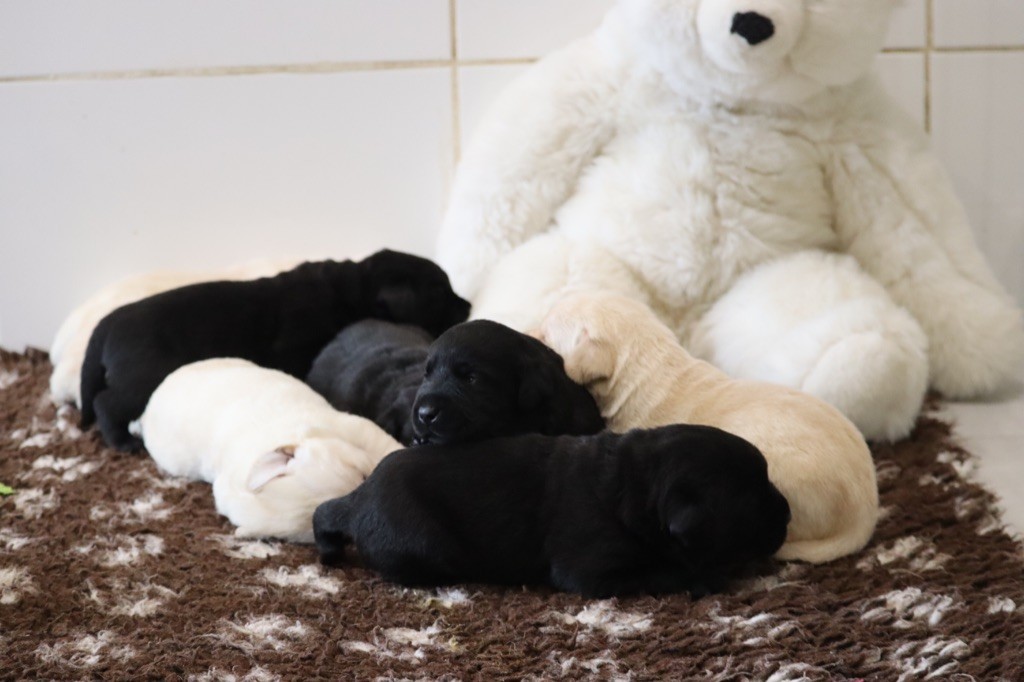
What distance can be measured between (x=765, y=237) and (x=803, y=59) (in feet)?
1.09

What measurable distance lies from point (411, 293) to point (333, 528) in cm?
80

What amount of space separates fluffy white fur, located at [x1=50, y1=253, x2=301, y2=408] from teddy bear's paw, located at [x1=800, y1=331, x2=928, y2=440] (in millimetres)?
1205

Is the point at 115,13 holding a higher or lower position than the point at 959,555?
higher

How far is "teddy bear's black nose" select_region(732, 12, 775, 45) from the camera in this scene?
1.88 m

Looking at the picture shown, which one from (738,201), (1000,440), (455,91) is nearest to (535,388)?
(738,201)

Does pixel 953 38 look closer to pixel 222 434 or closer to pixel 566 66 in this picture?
pixel 566 66

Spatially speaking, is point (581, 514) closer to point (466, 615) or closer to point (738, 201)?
point (466, 615)

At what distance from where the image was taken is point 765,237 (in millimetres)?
2111

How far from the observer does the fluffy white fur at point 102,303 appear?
2258mm

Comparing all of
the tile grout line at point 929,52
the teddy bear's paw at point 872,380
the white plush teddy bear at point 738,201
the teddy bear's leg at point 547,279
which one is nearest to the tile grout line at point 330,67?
the tile grout line at point 929,52

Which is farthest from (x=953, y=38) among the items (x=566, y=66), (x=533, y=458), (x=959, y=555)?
(x=533, y=458)

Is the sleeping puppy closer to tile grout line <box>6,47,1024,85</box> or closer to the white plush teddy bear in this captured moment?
the white plush teddy bear

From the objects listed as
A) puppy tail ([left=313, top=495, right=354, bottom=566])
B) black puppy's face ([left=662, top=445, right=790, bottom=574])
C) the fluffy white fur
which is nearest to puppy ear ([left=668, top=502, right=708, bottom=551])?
black puppy's face ([left=662, top=445, right=790, bottom=574])

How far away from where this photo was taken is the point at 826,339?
6.20 ft
